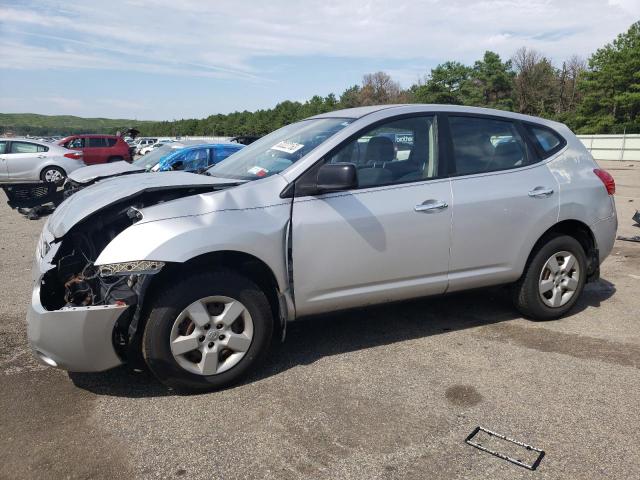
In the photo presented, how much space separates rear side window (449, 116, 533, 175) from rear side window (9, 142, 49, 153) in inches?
638

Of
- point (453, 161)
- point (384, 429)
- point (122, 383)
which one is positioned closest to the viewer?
point (384, 429)

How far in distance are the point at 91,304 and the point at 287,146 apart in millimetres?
1761

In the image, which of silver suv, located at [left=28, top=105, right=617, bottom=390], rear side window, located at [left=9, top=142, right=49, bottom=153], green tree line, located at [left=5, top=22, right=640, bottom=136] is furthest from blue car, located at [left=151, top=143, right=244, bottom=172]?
green tree line, located at [left=5, top=22, right=640, bottom=136]

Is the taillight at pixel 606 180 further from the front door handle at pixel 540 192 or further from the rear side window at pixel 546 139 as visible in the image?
the front door handle at pixel 540 192

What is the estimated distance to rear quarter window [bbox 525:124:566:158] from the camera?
4508 mm

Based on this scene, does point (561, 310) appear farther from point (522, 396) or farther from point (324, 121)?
point (324, 121)

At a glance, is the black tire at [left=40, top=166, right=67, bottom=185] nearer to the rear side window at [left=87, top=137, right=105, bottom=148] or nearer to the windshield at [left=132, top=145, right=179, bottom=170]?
the windshield at [left=132, top=145, right=179, bottom=170]

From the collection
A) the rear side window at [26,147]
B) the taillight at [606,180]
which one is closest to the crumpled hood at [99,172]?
the taillight at [606,180]

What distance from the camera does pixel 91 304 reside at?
332 centimetres

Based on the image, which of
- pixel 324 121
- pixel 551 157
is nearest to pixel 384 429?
pixel 324 121

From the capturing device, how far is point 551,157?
4.50 meters

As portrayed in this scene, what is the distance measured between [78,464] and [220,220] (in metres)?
1.49

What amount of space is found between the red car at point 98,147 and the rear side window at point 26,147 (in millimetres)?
6344

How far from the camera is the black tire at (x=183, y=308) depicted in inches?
125
